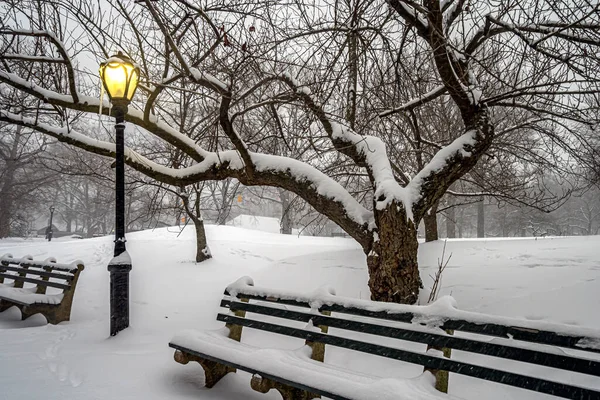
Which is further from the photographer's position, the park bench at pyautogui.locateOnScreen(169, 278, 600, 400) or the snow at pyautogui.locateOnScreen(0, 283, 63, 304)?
the snow at pyautogui.locateOnScreen(0, 283, 63, 304)

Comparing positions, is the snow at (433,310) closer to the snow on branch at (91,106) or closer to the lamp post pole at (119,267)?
the lamp post pole at (119,267)

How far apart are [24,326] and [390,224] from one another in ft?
16.8

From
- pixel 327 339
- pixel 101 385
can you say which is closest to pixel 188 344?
pixel 101 385

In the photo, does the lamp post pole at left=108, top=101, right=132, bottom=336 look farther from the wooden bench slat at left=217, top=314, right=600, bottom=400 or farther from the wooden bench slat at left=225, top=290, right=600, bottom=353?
the wooden bench slat at left=225, top=290, right=600, bottom=353

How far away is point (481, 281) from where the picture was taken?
5.66 metres

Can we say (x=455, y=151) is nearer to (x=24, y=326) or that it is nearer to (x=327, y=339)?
(x=327, y=339)

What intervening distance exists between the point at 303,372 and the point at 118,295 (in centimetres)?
294

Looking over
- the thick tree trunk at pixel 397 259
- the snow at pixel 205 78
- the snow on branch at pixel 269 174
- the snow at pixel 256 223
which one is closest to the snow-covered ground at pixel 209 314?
the thick tree trunk at pixel 397 259

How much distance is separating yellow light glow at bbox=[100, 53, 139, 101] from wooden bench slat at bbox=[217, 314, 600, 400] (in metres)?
3.24

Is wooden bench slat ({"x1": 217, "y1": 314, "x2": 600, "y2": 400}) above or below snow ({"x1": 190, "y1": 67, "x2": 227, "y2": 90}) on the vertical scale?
below

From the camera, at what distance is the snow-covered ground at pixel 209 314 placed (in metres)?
3.04

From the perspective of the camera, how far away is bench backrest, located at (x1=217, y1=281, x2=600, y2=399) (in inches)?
75.3

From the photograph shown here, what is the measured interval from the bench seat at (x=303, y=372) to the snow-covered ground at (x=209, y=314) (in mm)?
361

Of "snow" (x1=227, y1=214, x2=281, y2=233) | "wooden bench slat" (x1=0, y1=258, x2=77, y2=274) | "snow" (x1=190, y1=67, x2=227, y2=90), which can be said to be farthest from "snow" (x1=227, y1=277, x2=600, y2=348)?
"snow" (x1=227, y1=214, x2=281, y2=233)
